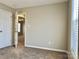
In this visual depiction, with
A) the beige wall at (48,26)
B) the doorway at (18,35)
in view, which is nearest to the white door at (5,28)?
the doorway at (18,35)

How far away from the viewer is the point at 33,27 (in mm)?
3941

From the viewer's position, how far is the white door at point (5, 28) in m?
3.62

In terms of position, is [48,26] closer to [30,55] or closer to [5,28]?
[30,55]

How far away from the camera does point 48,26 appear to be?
3.61 meters

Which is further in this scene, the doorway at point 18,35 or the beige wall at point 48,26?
the doorway at point 18,35

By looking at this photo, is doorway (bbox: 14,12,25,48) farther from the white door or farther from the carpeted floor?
the carpeted floor

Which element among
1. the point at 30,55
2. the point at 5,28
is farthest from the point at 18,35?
the point at 30,55

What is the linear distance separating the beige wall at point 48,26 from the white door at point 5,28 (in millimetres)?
1021

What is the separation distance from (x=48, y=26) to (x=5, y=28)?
2.25 metres

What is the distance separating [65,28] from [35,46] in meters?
1.79

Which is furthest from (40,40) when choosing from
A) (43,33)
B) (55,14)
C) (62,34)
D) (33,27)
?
(55,14)

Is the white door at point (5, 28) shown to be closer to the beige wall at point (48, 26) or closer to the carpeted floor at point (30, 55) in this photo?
the carpeted floor at point (30, 55)

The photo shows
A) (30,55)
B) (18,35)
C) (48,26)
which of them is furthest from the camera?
(18,35)

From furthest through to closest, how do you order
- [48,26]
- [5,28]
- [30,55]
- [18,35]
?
1. [18,35]
2. [5,28]
3. [48,26]
4. [30,55]
